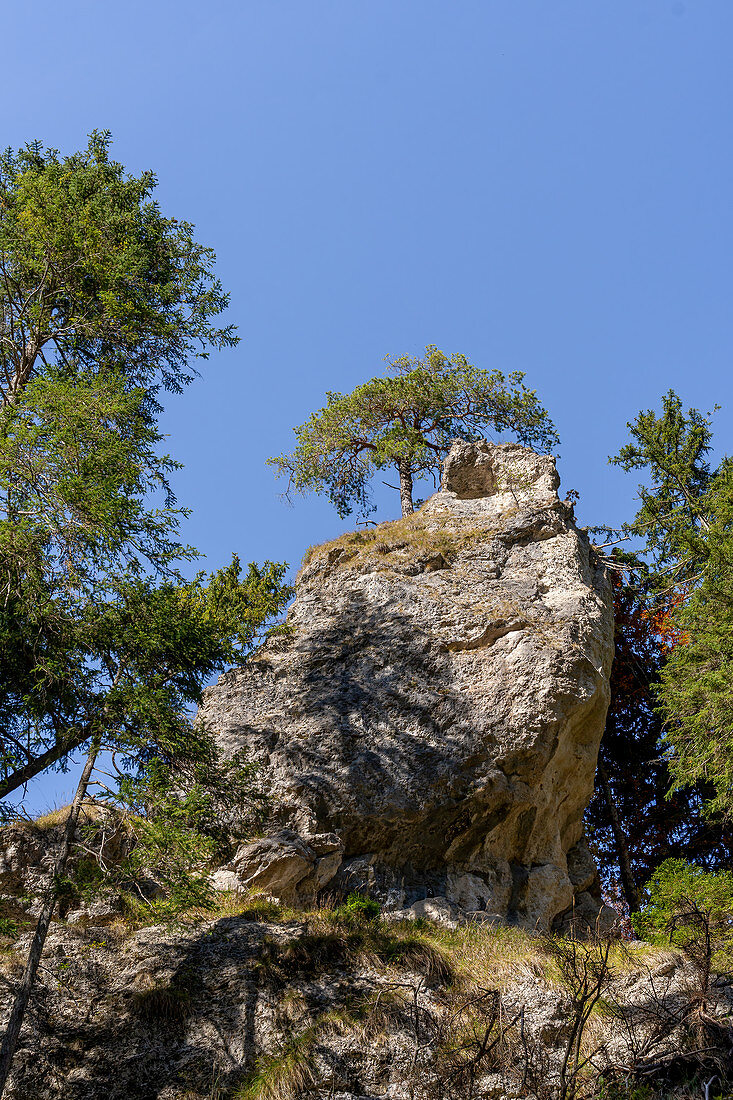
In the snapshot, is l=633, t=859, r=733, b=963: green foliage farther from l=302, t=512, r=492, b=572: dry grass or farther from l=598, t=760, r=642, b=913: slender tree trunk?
l=302, t=512, r=492, b=572: dry grass

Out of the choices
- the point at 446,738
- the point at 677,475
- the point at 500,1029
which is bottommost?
the point at 500,1029

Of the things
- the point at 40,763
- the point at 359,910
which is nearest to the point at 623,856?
the point at 359,910

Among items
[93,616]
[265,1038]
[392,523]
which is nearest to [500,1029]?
[265,1038]

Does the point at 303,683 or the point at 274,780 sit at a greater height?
the point at 303,683

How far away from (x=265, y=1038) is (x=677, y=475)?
1399 centimetres

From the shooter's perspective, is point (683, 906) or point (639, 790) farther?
point (639, 790)

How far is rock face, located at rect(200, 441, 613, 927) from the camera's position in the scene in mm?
11469

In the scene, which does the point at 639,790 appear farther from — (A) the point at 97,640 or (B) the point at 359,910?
(A) the point at 97,640

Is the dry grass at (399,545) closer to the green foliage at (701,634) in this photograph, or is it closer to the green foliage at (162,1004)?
the green foliage at (701,634)

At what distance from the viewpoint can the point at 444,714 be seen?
12.2m

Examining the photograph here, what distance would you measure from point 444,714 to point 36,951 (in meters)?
6.40

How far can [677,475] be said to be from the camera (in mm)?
17469

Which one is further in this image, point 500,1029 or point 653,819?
point 653,819

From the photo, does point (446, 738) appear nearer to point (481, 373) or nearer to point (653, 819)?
point (653, 819)
